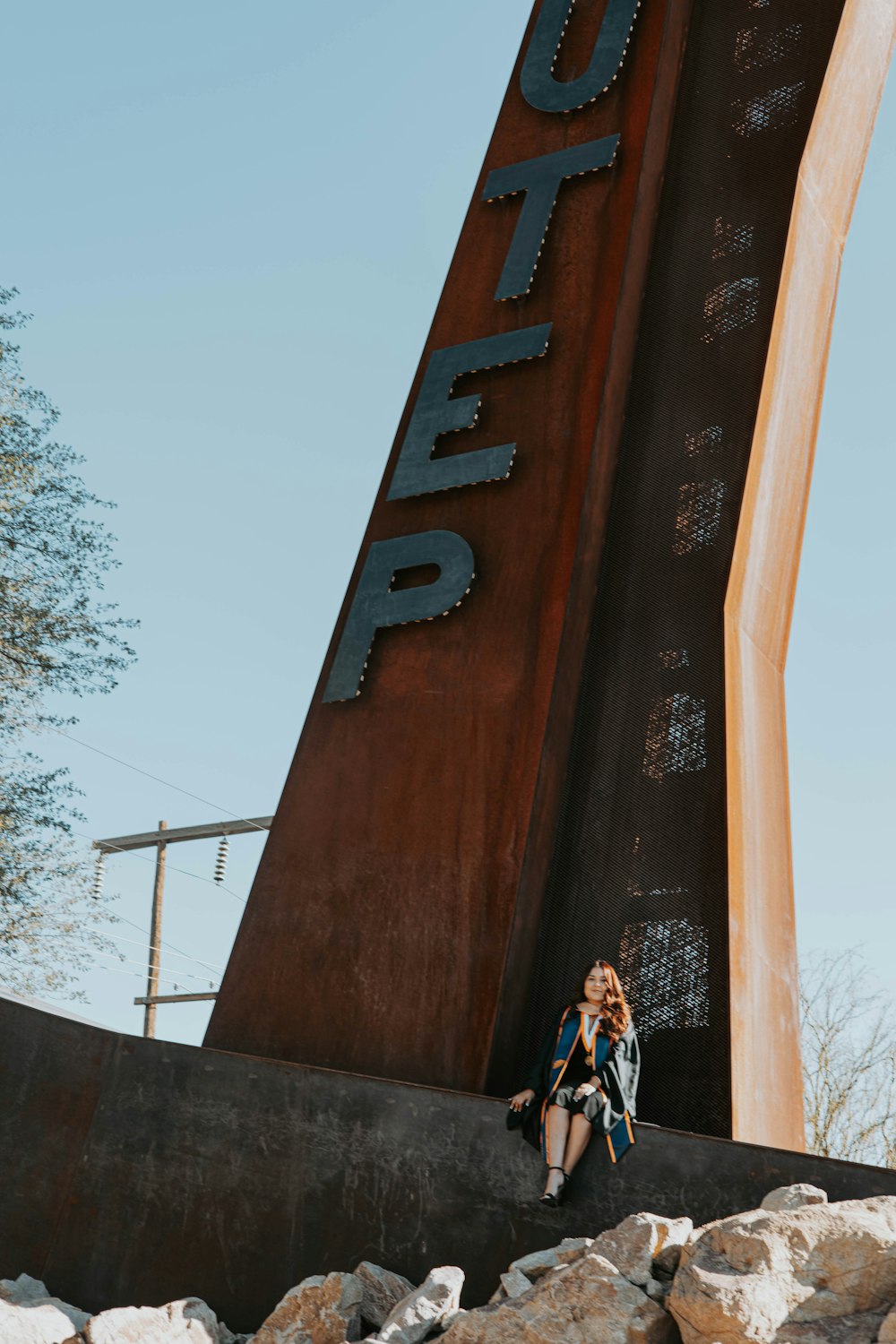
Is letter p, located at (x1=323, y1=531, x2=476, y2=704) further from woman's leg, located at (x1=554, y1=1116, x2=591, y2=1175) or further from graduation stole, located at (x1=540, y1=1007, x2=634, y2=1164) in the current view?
woman's leg, located at (x1=554, y1=1116, x2=591, y2=1175)

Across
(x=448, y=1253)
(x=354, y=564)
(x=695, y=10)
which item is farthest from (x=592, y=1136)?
(x=695, y=10)

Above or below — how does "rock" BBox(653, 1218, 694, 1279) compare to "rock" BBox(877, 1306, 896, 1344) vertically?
above

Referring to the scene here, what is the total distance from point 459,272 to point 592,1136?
6.02m

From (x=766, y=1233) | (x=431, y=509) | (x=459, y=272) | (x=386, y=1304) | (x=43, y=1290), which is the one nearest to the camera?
(x=766, y=1233)

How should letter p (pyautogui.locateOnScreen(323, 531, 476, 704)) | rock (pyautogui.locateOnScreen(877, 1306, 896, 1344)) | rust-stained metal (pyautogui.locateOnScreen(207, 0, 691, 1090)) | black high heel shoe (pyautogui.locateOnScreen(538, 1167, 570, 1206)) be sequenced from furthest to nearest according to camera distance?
letter p (pyautogui.locateOnScreen(323, 531, 476, 704))
rust-stained metal (pyautogui.locateOnScreen(207, 0, 691, 1090))
black high heel shoe (pyautogui.locateOnScreen(538, 1167, 570, 1206))
rock (pyautogui.locateOnScreen(877, 1306, 896, 1344))

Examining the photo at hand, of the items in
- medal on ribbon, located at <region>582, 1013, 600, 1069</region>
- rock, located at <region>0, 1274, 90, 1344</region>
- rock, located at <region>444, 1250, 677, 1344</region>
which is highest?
medal on ribbon, located at <region>582, 1013, 600, 1069</region>

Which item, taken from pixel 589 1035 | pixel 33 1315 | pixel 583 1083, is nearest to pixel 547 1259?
pixel 583 1083

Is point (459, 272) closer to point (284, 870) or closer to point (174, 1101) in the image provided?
point (284, 870)

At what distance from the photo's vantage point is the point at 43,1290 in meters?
6.75

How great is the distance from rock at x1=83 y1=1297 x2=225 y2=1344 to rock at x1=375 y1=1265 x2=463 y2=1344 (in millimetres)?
959

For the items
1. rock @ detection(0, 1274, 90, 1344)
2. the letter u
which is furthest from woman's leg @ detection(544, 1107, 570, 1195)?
the letter u

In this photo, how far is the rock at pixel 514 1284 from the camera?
5.21 m

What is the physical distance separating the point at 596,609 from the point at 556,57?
436 cm

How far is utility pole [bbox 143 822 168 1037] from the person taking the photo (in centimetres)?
1989
